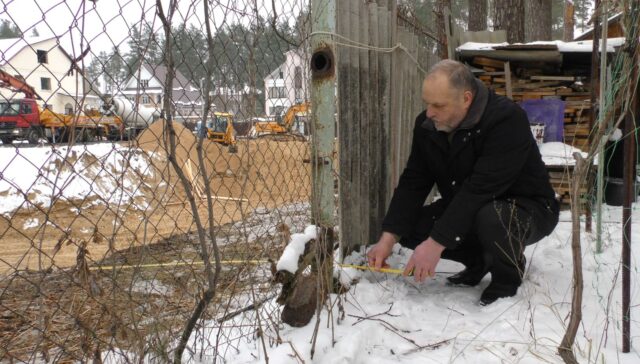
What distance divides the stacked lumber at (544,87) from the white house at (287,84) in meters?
4.40

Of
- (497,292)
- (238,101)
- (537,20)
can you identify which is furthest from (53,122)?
(537,20)

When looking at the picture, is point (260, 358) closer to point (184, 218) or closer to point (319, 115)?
point (319, 115)

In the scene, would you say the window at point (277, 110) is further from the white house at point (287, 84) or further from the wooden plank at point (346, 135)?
the wooden plank at point (346, 135)

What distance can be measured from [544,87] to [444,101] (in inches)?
180

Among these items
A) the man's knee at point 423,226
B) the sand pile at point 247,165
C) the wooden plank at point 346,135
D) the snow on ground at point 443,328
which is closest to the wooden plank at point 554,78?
the sand pile at point 247,165

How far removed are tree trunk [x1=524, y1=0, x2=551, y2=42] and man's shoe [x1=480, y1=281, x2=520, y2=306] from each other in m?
10.9

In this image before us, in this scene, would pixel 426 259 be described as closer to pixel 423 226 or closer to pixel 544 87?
pixel 423 226

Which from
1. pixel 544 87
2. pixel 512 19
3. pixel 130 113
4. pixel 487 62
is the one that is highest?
pixel 512 19

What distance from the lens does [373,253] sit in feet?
8.99

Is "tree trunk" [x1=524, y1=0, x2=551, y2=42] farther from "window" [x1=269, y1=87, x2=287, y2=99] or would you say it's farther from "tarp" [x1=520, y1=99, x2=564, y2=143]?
"window" [x1=269, y1=87, x2=287, y2=99]

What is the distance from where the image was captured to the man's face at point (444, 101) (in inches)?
97.0

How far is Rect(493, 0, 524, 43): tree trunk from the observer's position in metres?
9.66

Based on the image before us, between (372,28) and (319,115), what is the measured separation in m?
0.86

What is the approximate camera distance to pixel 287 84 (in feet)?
8.55
